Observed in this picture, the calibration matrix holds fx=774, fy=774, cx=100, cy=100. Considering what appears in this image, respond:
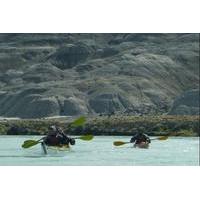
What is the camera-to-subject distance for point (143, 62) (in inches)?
2852

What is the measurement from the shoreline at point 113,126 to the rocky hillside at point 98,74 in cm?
260

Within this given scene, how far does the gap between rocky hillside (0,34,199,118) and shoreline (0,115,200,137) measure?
8.54 ft

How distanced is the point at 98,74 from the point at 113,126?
757 inches

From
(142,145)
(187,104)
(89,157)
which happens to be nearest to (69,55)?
(187,104)

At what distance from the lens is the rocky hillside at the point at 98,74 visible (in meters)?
54.1

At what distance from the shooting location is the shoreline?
43291 mm

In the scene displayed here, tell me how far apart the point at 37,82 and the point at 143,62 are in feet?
44.7

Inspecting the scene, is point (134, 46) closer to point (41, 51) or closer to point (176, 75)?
point (176, 75)

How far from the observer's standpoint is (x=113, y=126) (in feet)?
168

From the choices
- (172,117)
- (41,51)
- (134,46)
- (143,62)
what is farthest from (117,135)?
(143,62)

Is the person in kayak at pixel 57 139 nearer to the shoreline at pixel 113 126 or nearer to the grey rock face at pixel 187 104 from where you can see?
the shoreline at pixel 113 126

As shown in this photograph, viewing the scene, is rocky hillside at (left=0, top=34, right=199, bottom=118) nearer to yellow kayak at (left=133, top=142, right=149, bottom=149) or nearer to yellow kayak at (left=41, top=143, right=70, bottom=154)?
yellow kayak at (left=133, top=142, right=149, bottom=149)

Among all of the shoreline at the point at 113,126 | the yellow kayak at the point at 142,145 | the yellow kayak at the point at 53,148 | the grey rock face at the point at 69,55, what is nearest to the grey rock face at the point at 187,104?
the shoreline at the point at 113,126

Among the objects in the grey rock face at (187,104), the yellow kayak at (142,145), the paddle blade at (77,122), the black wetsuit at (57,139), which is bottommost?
the grey rock face at (187,104)
